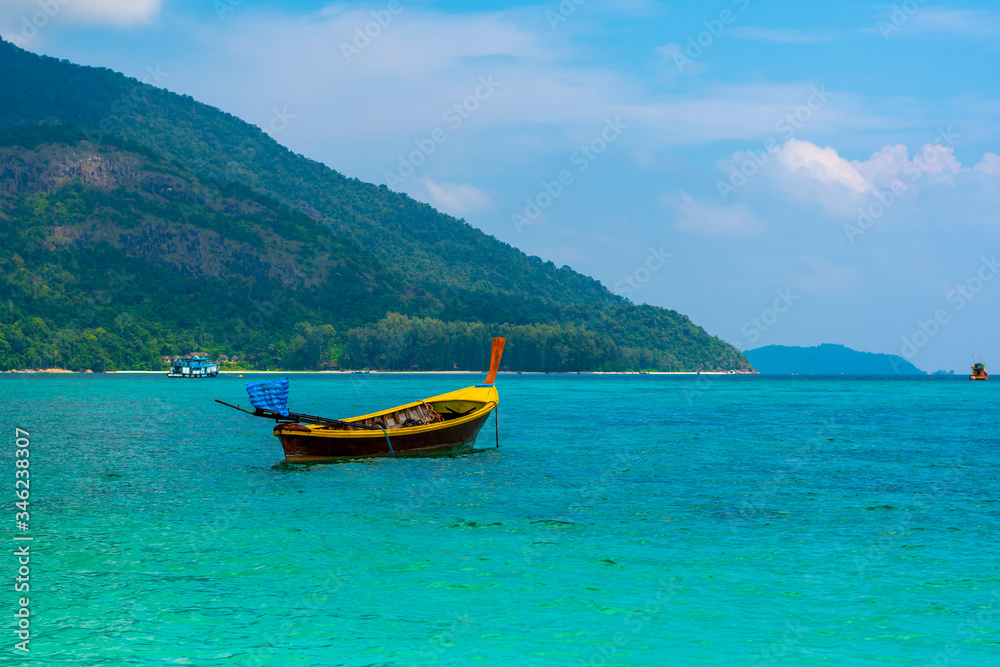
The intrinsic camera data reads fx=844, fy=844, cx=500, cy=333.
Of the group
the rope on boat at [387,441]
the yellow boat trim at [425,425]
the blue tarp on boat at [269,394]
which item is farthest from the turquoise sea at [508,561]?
the blue tarp on boat at [269,394]

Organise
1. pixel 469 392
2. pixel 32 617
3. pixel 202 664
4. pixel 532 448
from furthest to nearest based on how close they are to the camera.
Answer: pixel 532 448
pixel 469 392
pixel 32 617
pixel 202 664

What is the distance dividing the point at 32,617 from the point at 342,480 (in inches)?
757

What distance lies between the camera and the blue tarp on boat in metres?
35.6

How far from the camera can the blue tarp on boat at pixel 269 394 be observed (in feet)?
117

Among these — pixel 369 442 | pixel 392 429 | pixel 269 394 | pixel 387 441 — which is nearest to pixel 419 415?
pixel 392 429

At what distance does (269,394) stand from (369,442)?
560 centimetres

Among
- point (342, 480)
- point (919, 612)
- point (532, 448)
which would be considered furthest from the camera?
point (532, 448)

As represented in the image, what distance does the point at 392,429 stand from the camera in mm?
39969

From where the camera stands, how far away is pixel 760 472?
39.0m

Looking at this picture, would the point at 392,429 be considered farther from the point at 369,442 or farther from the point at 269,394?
the point at 269,394

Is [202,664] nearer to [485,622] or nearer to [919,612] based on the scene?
[485,622]

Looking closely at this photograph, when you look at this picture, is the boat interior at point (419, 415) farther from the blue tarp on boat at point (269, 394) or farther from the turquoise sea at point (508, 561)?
the blue tarp on boat at point (269, 394)

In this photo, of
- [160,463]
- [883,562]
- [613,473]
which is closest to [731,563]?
[883,562]

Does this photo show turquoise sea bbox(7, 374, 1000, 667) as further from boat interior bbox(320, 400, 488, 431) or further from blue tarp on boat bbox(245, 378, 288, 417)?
blue tarp on boat bbox(245, 378, 288, 417)
